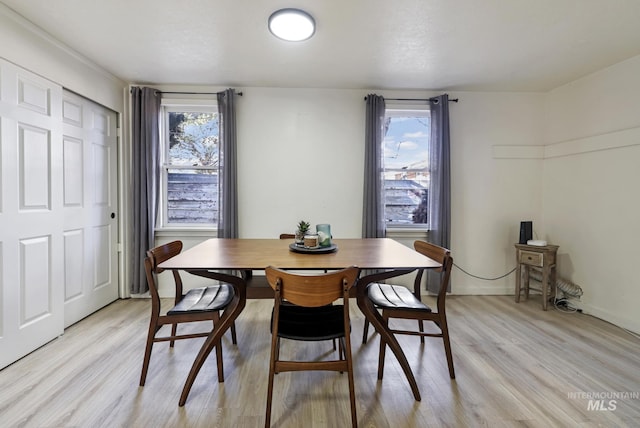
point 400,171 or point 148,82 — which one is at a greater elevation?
point 148,82

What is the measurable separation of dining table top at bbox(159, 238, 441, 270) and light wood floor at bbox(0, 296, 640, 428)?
2.61ft

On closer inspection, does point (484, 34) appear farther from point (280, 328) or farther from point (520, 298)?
point (520, 298)

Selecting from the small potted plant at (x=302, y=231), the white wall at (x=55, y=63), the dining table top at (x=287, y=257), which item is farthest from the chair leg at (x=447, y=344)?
the white wall at (x=55, y=63)

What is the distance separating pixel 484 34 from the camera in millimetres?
2236

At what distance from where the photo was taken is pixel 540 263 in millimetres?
3002

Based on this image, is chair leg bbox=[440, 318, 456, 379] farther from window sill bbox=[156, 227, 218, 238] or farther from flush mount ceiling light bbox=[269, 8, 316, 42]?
window sill bbox=[156, 227, 218, 238]

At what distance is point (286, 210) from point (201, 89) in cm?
170

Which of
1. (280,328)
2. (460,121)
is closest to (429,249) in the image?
(280,328)

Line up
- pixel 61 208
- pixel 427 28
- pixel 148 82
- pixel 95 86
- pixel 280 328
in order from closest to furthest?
pixel 280 328 → pixel 427 28 → pixel 61 208 → pixel 95 86 → pixel 148 82

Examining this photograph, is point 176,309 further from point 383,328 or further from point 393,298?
point 393,298

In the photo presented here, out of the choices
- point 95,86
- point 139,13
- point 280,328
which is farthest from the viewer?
point 95,86

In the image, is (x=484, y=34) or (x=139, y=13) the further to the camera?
(x=484, y=34)

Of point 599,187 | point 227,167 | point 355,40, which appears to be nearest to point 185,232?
point 227,167

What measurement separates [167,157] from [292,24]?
2.22 meters
